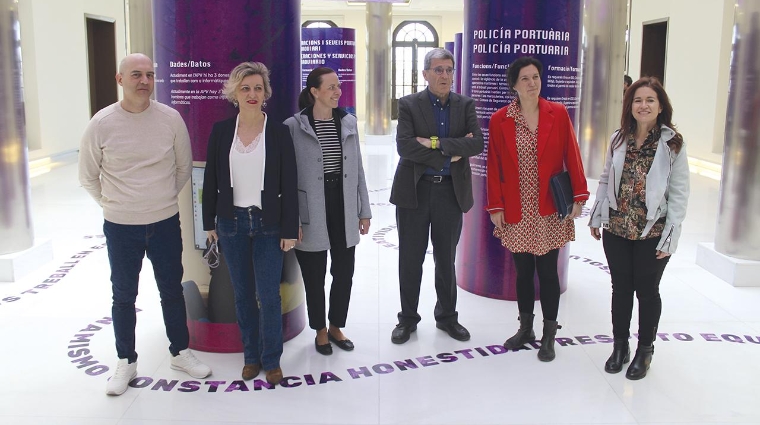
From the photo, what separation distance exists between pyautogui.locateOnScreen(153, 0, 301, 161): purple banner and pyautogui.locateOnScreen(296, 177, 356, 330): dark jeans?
2.18 feet

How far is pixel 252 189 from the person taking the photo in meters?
3.43

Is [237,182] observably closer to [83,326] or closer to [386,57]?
[83,326]

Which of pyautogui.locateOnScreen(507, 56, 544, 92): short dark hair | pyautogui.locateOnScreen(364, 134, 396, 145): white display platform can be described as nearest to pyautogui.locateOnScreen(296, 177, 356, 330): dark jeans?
pyautogui.locateOnScreen(507, 56, 544, 92): short dark hair

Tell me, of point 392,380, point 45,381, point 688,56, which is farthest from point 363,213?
point 688,56

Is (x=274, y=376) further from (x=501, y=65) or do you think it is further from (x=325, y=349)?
(x=501, y=65)

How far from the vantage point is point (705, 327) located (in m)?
4.60

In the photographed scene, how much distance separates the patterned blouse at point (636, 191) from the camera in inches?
139

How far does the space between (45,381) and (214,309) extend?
960 mm

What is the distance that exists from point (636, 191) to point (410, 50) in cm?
2458

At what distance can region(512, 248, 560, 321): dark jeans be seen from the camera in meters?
3.99

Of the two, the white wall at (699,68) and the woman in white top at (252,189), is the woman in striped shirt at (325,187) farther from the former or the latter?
the white wall at (699,68)

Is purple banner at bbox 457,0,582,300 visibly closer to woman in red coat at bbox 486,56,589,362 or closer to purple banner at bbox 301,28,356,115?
woman in red coat at bbox 486,56,589,362

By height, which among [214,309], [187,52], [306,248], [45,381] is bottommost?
[45,381]

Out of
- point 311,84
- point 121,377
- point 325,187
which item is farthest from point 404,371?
point 311,84
